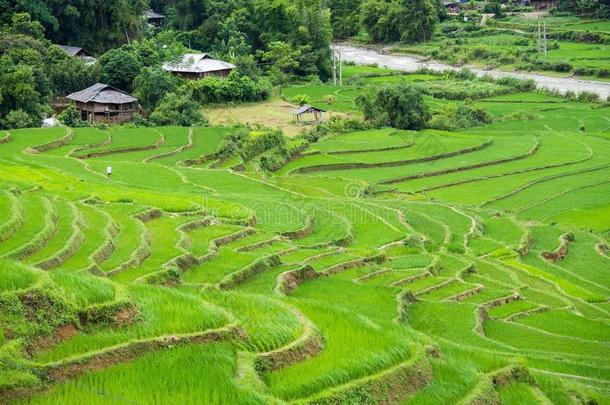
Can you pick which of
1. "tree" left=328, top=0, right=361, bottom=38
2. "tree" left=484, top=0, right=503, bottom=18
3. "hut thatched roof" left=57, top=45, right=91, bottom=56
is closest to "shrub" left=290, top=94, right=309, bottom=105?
"hut thatched roof" left=57, top=45, right=91, bottom=56

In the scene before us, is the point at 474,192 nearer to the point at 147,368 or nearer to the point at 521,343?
the point at 521,343

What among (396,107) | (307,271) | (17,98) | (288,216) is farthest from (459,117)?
(307,271)

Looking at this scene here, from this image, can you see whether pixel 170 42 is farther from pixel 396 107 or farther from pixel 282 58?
pixel 396 107

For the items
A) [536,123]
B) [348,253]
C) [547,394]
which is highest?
[547,394]

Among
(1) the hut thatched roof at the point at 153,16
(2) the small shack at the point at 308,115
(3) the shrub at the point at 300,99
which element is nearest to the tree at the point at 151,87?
(2) the small shack at the point at 308,115

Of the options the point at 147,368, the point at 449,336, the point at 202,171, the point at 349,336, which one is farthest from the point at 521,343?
the point at 202,171
